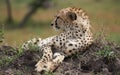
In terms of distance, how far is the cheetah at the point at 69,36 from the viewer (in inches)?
297

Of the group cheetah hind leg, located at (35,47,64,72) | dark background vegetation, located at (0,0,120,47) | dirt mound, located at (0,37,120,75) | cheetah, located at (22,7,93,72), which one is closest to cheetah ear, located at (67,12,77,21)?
cheetah, located at (22,7,93,72)

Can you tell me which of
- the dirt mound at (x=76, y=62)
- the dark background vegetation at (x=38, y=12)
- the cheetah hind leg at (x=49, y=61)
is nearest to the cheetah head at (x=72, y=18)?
the dirt mound at (x=76, y=62)

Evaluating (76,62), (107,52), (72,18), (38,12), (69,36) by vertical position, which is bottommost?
(76,62)

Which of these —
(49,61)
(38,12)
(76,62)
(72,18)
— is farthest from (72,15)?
(38,12)

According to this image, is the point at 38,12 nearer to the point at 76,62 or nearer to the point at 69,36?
the point at 69,36

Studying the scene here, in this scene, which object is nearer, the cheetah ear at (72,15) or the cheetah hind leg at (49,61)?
the cheetah hind leg at (49,61)

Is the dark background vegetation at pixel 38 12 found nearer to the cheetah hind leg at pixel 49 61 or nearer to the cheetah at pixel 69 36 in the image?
the cheetah at pixel 69 36

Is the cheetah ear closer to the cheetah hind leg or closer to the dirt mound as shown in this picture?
the dirt mound

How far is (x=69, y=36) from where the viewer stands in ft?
25.5

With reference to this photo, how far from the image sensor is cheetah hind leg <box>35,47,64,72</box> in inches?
275

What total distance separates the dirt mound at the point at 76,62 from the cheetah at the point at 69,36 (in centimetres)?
11

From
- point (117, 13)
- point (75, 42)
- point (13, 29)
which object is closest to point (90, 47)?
point (75, 42)

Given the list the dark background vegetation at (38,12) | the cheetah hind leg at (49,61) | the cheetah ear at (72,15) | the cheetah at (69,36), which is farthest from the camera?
the dark background vegetation at (38,12)

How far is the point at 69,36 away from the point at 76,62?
55cm
